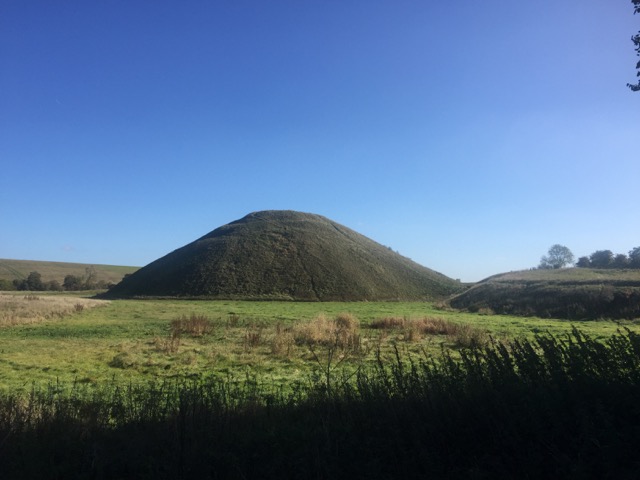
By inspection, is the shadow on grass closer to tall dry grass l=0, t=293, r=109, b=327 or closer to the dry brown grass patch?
the dry brown grass patch

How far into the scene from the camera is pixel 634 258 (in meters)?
90.6

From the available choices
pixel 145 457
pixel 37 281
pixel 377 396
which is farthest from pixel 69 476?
pixel 37 281

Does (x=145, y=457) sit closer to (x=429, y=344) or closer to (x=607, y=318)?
(x=429, y=344)

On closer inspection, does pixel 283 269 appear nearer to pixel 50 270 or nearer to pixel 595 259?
pixel 595 259

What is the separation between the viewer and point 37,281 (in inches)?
4542

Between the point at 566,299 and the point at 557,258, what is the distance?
95.0 meters

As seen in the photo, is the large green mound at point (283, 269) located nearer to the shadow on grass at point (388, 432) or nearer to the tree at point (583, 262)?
the tree at point (583, 262)

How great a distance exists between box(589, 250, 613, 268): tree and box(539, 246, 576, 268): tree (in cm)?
1373

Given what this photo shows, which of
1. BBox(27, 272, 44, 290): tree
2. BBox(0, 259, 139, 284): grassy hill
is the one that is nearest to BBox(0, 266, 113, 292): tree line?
BBox(27, 272, 44, 290): tree

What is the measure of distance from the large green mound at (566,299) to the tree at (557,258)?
7601cm

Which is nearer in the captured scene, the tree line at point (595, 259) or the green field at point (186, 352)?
the green field at point (186, 352)

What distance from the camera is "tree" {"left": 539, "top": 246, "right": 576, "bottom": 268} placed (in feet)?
410

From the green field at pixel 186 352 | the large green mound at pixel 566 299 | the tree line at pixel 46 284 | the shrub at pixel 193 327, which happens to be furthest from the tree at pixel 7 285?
the large green mound at pixel 566 299

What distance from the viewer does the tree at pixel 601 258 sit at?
336 feet
